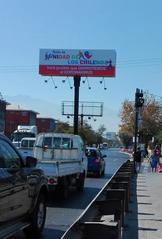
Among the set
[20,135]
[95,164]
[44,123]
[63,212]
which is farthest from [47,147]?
[44,123]

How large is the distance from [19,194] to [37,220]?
4.62ft

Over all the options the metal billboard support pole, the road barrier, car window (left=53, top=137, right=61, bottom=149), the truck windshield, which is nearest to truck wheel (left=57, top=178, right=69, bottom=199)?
car window (left=53, top=137, right=61, bottom=149)

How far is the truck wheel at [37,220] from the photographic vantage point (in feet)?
34.6

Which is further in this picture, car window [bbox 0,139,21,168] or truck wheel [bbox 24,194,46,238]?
truck wheel [bbox 24,194,46,238]

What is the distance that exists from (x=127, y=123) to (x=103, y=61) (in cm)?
4494

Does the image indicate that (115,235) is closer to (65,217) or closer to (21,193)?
(21,193)

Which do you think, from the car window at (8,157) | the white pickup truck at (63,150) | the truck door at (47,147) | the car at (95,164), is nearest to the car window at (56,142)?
the white pickup truck at (63,150)

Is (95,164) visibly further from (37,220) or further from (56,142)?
(37,220)

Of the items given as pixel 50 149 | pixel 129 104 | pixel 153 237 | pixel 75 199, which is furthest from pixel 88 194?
pixel 129 104

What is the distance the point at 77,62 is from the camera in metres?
57.8

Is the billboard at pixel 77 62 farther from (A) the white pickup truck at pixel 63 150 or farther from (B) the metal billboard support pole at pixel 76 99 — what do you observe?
(A) the white pickup truck at pixel 63 150

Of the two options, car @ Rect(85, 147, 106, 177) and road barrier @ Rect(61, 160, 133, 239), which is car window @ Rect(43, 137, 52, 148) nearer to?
car @ Rect(85, 147, 106, 177)

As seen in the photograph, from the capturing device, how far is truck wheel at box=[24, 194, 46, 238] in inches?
415

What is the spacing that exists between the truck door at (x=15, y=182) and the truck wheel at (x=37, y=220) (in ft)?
1.78
